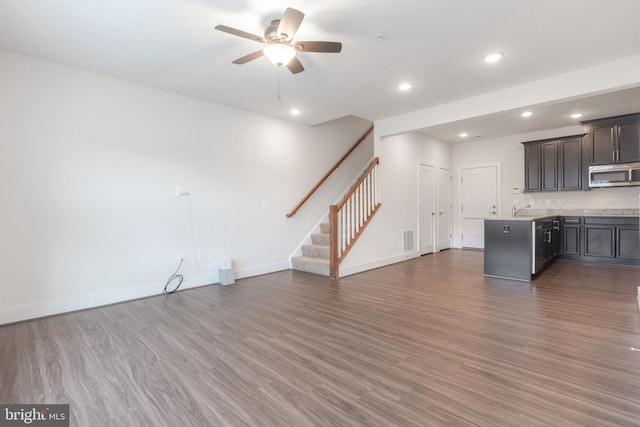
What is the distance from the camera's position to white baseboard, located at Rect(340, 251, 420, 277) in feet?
16.3

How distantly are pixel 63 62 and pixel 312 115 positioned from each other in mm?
3320

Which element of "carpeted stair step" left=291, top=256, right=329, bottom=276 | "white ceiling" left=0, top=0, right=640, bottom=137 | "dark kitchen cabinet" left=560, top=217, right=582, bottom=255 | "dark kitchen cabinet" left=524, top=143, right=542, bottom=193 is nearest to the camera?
"white ceiling" left=0, top=0, right=640, bottom=137

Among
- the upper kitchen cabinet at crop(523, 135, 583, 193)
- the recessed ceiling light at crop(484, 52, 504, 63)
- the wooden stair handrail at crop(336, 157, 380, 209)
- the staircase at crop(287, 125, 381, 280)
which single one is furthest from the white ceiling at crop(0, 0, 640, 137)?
the upper kitchen cabinet at crop(523, 135, 583, 193)

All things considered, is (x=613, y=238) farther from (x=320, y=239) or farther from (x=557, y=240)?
(x=320, y=239)

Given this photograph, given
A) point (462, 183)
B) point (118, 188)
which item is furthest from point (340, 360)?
point (462, 183)

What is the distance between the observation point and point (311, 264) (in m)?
5.22

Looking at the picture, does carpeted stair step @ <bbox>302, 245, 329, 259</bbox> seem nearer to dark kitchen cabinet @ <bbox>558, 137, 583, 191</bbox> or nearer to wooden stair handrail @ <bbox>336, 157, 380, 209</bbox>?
wooden stair handrail @ <bbox>336, 157, 380, 209</bbox>

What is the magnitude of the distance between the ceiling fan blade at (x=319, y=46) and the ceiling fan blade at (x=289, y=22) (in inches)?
5.0

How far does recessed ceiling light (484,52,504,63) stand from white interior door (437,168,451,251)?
466 centimetres

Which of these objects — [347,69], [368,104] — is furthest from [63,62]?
[368,104]

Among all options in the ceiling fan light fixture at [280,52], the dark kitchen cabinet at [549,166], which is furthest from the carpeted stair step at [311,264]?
the dark kitchen cabinet at [549,166]

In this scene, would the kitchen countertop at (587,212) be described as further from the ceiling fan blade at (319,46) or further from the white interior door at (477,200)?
the ceiling fan blade at (319,46)

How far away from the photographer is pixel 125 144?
3773 mm

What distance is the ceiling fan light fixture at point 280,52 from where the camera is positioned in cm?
250
